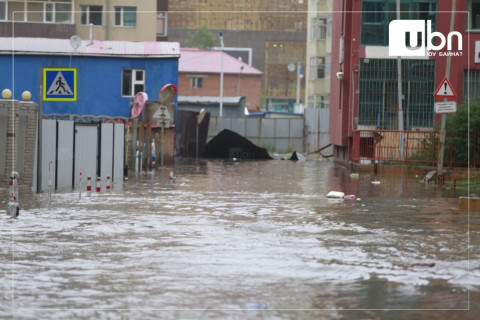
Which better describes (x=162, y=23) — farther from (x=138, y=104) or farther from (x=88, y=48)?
(x=138, y=104)

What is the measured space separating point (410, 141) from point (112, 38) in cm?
2697

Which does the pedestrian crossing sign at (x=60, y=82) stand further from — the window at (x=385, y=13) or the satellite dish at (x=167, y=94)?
the satellite dish at (x=167, y=94)

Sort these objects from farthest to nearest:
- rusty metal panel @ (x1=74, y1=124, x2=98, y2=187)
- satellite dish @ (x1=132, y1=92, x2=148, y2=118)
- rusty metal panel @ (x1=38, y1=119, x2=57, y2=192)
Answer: satellite dish @ (x1=132, y1=92, x2=148, y2=118), rusty metal panel @ (x1=74, y1=124, x2=98, y2=187), rusty metal panel @ (x1=38, y1=119, x2=57, y2=192)

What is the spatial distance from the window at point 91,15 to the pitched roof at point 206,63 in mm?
26713

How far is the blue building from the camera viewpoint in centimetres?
4169

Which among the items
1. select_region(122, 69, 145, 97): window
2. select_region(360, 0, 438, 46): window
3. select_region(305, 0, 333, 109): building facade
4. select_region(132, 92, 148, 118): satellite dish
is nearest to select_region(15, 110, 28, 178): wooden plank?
select_region(132, 92, 148, 118): satellite dish

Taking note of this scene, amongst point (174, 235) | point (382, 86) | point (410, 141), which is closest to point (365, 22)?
point (382, 86)

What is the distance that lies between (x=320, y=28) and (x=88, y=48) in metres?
38.9

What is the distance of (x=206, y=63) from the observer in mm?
85875

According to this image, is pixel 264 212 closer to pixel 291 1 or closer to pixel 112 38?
pixel 112 38

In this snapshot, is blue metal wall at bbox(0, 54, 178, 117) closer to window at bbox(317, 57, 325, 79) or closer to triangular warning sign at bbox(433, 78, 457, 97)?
triangular warning sign at bbox(433, 78, 457, 97)

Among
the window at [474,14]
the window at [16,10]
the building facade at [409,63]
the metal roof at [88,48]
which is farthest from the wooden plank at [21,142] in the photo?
the window at [16,10]

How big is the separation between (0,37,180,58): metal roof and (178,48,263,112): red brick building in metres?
39.1

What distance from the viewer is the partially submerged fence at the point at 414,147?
3003 cm
